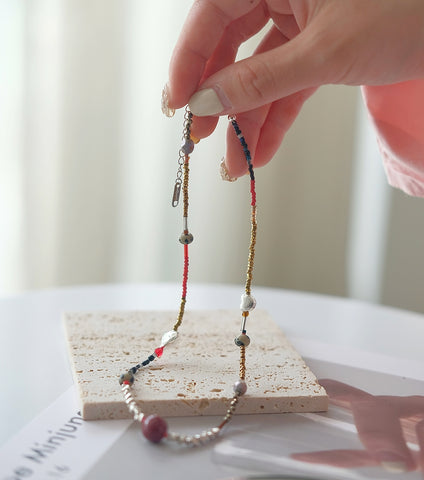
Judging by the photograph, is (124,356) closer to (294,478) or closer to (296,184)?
(294,478)

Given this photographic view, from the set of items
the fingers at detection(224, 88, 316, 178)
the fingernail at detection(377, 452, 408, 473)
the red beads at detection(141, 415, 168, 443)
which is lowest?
the fingernail at detection(377, 452, 408, 473)

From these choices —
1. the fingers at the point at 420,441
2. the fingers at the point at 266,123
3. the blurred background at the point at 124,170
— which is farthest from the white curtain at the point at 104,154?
the fingers at the point at 420,441

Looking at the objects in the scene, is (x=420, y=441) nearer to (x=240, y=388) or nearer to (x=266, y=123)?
(x=240, y=388)

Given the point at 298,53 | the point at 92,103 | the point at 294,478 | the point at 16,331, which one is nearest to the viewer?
the point at 294,478

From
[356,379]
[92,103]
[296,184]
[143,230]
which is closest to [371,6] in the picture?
[356,379]

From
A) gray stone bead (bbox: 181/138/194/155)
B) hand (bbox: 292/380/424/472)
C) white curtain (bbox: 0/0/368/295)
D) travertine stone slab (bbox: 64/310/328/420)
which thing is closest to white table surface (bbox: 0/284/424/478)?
travertine stone slab (bbox: 64/310/328/420)

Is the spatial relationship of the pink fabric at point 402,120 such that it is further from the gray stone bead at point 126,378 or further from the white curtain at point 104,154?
the white curtain at point 104,154

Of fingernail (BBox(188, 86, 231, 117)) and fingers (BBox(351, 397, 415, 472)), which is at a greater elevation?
fingernail (BBox(188, 86, 231, 117))

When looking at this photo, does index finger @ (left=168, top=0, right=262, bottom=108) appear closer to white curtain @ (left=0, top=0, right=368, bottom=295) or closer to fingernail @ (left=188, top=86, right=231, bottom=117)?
fingernail @ (left=188, top=86, right=231, bottom=117)

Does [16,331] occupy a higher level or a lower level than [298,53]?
lower
